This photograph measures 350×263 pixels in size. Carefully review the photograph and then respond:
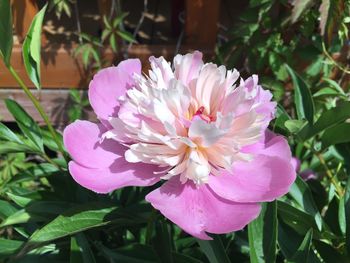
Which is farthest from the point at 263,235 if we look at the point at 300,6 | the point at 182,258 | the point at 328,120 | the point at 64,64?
the point at 64,64

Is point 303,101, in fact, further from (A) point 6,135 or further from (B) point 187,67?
(A) point 6,135

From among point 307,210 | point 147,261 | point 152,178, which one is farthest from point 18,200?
point 307,210

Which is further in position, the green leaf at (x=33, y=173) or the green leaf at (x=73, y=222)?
the green leaf at (x=33, y=173)

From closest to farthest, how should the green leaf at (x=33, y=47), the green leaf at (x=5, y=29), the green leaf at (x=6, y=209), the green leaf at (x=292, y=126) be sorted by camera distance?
1. the green leaf at (x=5, y=29)
2. the green leaf at (x=33, y=47)
3. the green leaf at (x=292, y=126)
4. the green leaf at (x=6, y=209)

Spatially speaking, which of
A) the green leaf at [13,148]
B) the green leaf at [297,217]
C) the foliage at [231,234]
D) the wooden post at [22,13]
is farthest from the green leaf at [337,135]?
the wooden post at [22,13]

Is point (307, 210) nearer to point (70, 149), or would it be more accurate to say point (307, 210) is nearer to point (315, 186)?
point (315, 186)

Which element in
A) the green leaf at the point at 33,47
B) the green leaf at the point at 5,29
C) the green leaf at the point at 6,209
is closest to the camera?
the green leaf at the point at 5,29

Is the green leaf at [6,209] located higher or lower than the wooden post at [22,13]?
lower

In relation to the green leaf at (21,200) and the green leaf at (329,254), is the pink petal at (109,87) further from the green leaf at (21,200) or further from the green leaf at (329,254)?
the green leaf at (329,254)
